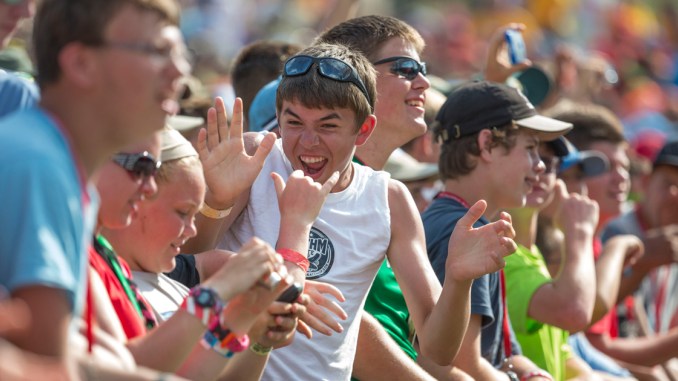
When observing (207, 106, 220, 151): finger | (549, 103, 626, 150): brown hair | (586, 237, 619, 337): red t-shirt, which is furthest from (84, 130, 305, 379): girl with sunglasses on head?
(549, 103, 626, 150): brown hair

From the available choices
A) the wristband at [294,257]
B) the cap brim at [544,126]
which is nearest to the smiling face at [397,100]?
the cap brim at [544,126]

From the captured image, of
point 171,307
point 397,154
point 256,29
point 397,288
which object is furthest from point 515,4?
point 171,307

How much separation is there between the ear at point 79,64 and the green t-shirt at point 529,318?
3.34m

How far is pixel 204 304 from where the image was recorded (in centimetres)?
258

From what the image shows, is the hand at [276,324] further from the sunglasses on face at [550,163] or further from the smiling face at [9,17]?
the sunglasses on face at [550,163]

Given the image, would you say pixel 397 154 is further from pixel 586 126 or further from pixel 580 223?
pixel 586 126

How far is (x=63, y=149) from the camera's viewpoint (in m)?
2.04

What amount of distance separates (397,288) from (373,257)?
2.15 feet

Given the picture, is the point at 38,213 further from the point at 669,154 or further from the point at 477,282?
the point at 669,154

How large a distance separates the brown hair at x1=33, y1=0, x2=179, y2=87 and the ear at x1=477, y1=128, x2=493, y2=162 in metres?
2.82

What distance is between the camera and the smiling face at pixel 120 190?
2717mm

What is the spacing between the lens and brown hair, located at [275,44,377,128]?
3.76 metres

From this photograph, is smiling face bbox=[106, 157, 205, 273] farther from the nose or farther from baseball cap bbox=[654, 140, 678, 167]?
baseball cap bbox=[654, 140, 678, 167]

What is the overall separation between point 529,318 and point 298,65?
198cm
